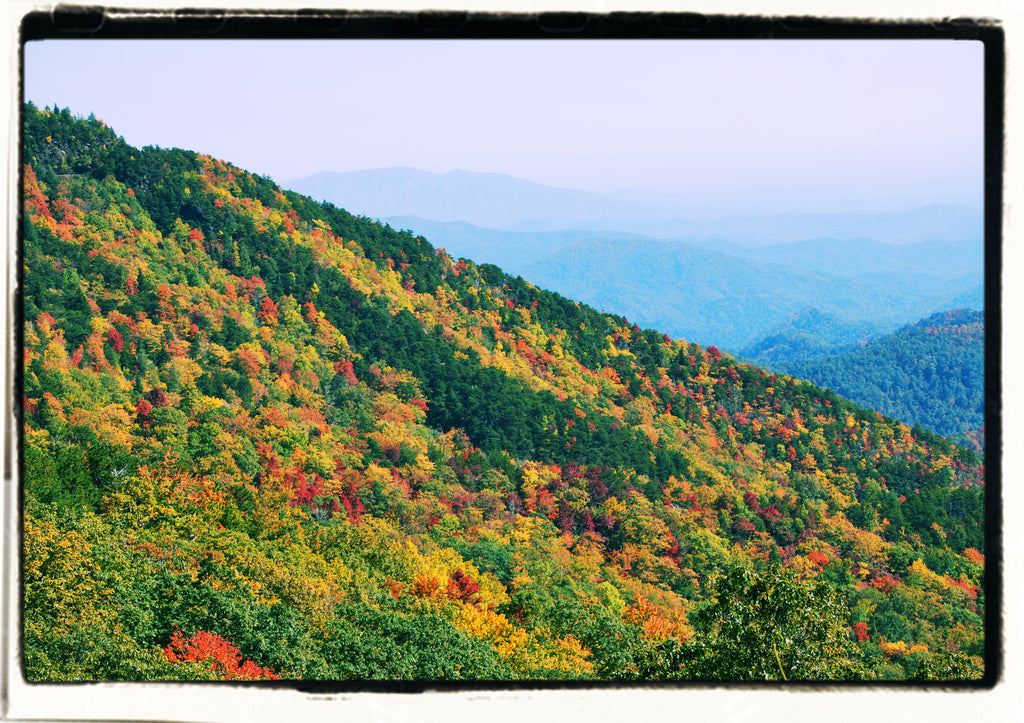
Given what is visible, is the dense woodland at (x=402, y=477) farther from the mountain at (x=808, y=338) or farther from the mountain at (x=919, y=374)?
Answer: the mountain at (x=808, y=338)

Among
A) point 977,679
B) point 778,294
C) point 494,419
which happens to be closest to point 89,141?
point 494,419

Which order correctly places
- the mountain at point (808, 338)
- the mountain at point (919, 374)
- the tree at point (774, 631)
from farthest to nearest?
the mountain at point (808, 338)
the mountain at point (919, 374)
the tree at point (774, 631)

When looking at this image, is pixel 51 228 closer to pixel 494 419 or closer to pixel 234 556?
pixel 494 419

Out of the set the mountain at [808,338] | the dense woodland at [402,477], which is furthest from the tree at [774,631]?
the mountain at [808,338]

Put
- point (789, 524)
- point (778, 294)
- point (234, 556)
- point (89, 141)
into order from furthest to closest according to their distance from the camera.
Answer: point (778, 294) < point (89, 141) < point (789, 524) < point (234, 556)

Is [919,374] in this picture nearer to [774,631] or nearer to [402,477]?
[402,477]

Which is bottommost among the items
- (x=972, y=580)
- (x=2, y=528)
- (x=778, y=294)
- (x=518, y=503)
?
(x=972, y=580)
